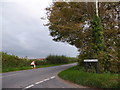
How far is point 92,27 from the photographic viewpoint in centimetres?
1435

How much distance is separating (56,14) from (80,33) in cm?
411

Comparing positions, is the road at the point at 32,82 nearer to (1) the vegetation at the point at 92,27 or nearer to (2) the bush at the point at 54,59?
(1) the vegetation at the point at 92,27

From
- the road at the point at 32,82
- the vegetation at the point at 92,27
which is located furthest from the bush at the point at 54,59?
the road at the point at 32,82

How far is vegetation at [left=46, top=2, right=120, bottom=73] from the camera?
1330 cm

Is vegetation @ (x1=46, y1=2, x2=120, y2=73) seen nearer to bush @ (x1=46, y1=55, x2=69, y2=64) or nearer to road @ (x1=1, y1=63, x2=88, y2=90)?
road @ (x1=1, y1=63, x2=88, y2=90)

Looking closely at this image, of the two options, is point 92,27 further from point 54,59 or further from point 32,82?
point 54,59

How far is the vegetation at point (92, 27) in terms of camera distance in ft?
43.6

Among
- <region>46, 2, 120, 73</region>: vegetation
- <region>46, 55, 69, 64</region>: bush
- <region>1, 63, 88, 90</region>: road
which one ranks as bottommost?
<region>1, 63, 88, 90</region>: road

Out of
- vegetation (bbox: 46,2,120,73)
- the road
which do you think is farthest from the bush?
the road

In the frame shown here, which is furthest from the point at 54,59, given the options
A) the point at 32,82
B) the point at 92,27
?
the point at 32,82

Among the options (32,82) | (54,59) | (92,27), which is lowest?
(32,82)

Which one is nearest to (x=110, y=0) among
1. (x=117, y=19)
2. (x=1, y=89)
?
(x=117, y=19)

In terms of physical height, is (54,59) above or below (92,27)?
below

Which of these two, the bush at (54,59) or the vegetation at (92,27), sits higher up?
the vegetation at (92,27)
